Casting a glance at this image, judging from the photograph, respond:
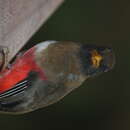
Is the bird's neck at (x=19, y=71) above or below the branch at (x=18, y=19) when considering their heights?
below

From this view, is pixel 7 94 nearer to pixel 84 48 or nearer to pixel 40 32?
pixel 84 48

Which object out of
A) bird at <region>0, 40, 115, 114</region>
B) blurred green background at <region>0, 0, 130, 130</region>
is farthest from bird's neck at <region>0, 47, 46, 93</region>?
blurred green background at <region>0, 0, 130, 130</region>

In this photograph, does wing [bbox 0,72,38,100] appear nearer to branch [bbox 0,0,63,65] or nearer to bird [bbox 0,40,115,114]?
bird [bbox 0,40,115,114]

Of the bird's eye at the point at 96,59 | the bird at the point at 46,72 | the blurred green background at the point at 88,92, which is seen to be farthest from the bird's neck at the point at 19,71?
the blurred green background at the point at 88,92

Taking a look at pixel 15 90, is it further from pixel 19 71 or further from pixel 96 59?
pixel 96 59

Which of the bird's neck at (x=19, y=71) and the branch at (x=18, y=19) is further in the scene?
the bird's neck at (x=19, y=71)

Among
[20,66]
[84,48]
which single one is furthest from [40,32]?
[20,66]

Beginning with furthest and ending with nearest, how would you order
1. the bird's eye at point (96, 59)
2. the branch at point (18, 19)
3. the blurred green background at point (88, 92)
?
1. the blurred green background at point (88, 92)
2. the bird's eye at point (96, 59)
3. the branch at point (18, 19)

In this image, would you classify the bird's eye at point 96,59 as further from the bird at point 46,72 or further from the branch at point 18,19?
the branch at point 18,19

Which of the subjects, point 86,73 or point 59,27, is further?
point 59,27
